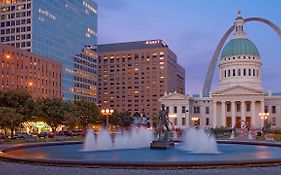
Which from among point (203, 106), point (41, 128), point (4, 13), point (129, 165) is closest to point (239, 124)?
point (203, 106)

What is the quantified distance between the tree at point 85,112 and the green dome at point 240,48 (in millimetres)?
69328

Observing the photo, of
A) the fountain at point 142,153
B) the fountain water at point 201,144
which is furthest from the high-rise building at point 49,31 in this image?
the fountain water at point 201,144

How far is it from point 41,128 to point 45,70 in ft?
107

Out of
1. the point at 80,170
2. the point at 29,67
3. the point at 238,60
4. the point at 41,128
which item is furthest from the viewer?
the point at 238,60

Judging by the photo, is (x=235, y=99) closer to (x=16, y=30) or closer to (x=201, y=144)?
(x=16, y=30)

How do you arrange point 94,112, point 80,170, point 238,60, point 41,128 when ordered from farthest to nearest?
point 238,60, point 41,128, point 94,112, point 80,170

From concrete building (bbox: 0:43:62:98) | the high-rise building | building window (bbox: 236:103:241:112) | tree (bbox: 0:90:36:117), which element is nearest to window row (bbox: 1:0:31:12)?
the high-rise building

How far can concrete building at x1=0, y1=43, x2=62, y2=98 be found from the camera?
144 meters

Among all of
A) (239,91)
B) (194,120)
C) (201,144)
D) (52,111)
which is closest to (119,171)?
(201,144)

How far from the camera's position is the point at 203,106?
173 m

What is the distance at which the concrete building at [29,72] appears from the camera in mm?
144375

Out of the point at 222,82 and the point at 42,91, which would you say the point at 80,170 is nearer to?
the point at 42,91

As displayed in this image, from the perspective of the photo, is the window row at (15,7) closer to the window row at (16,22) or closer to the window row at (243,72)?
the window row at (16,22)

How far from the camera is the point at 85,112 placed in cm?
11819
